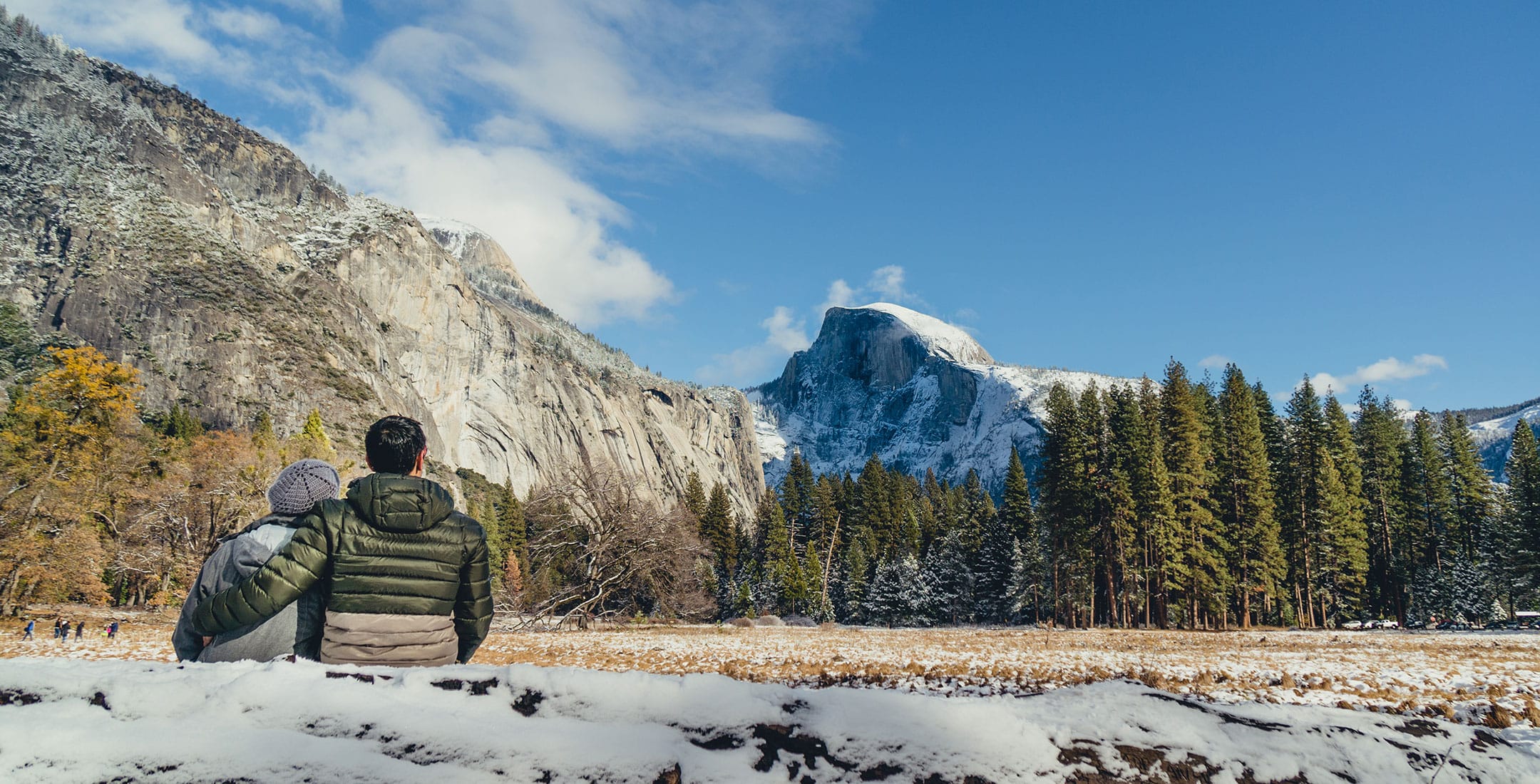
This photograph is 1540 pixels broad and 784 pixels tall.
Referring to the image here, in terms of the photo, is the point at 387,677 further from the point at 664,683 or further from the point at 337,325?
the point at 337,325

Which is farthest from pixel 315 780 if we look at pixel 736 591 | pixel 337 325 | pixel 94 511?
pixel 337 325

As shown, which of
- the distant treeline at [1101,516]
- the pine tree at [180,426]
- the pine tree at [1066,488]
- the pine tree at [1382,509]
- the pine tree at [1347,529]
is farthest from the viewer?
the pine tree at [180,426]

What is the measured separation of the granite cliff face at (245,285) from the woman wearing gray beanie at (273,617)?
8621 centimetres

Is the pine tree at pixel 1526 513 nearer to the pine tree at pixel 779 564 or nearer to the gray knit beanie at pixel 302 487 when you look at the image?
the pine tree at pixel 779 564

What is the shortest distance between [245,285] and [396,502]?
133 metres

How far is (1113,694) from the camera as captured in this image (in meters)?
2.77

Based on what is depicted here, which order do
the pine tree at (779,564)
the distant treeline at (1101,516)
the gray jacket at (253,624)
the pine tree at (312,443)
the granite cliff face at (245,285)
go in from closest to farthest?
the gray jacket at (253,624), the distant treeline at (1101,516), the pine tree at (312,443), the pine tree at (779,564), the granite cliff face at (245,285)

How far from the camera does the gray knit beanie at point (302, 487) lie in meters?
3.49

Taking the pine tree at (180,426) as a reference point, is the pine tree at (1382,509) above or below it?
below

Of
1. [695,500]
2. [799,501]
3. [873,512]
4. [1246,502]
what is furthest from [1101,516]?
[695,500]

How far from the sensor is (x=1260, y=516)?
3669cm

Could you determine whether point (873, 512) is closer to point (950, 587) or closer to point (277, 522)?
point (950, 587)

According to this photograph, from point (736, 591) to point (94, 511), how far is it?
44188mm

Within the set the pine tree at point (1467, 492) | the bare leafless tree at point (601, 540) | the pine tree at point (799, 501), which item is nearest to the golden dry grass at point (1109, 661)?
the bare leafless tree at point (601, 540)
